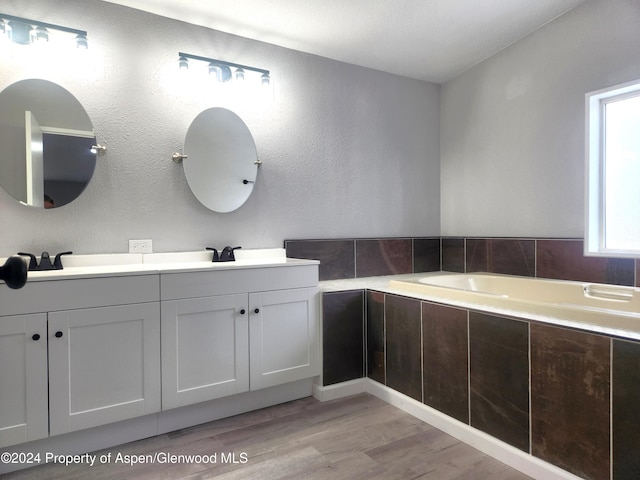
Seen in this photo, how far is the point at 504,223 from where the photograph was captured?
124 inches

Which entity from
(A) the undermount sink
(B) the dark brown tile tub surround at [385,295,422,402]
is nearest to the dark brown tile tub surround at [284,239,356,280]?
(A) the undermount sink

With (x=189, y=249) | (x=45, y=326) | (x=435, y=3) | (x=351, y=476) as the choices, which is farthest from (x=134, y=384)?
(x=435, y=3)

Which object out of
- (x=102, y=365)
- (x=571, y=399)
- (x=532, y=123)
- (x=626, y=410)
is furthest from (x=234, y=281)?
(x=532, y=123)

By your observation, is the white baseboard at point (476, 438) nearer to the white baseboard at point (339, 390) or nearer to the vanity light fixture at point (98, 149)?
the white baseboard at point (339, 390)

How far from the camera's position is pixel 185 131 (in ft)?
8.18

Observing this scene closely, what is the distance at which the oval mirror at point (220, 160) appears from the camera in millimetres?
2506

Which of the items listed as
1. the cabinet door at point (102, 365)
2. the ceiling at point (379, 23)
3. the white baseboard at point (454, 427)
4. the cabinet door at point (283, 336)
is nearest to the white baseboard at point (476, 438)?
the white baseboard at point (454, 427)

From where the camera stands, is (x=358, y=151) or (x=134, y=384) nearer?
(x=134, y=384)

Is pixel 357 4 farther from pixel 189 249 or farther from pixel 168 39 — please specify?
pixel 189 249

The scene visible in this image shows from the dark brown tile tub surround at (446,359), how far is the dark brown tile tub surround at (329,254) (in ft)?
3.11

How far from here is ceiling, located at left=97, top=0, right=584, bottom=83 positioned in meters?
2.39

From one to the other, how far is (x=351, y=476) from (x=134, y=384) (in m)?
1.07

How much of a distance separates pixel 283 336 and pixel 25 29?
2.05 m

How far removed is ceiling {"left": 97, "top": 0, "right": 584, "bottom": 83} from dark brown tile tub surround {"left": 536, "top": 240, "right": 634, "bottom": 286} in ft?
5.04
